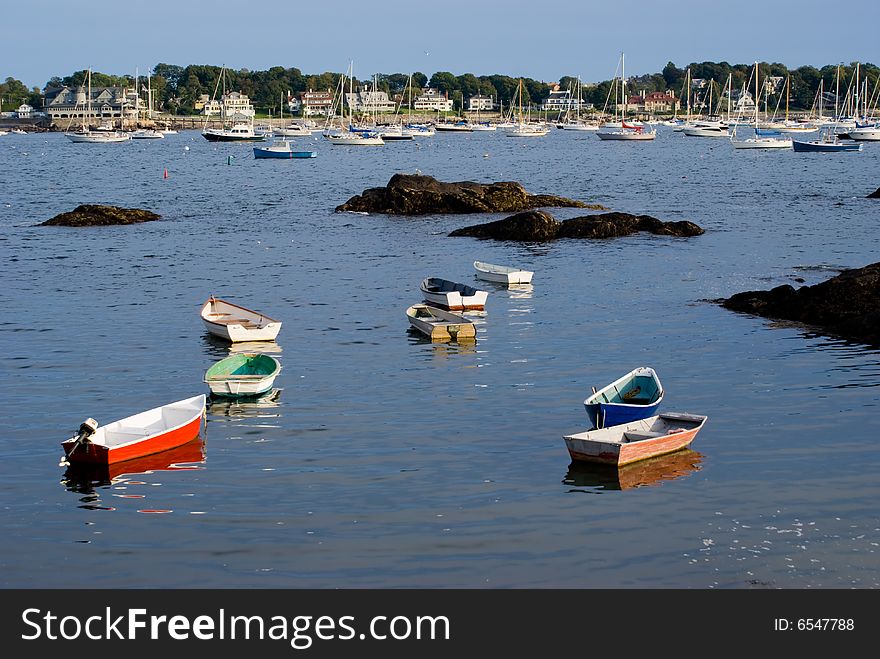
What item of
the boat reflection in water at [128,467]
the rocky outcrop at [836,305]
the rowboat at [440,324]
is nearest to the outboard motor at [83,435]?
the boat reflection in water at [128,467]

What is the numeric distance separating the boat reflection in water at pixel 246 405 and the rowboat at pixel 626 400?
24.2ft

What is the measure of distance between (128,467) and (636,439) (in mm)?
10152

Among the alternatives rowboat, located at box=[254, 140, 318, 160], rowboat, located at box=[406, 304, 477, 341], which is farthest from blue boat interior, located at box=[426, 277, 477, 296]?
rowboat, located at box=[254, 140, 318, 160]

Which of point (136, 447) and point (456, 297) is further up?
point (456, 297)

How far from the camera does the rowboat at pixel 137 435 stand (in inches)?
819

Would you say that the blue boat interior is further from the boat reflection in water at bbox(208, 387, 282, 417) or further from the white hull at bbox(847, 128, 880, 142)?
the white hull at bbox(847, 128, 880, 142)

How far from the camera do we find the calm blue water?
16719 millimetres

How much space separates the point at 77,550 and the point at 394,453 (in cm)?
678

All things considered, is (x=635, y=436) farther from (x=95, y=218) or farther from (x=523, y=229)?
(x=95, y=218)

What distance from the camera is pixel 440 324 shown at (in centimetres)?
3275

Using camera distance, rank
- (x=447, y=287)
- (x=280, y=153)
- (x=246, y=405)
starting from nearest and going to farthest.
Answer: (x=246, y=405), (x=447, y=287), (x=280, y=153)

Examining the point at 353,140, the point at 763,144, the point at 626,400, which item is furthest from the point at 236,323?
the point at 353,140

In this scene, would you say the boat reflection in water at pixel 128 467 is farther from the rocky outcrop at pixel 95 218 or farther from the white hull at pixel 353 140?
the white hull at pixel 353 140
